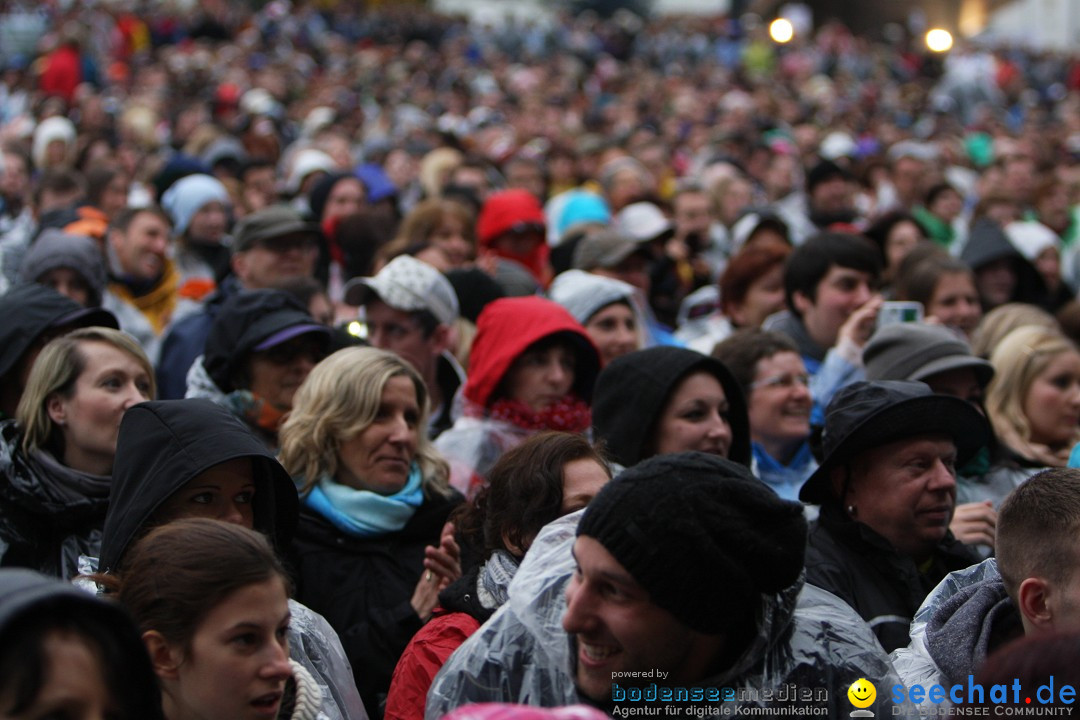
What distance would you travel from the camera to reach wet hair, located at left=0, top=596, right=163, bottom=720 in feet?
Result: 7.25

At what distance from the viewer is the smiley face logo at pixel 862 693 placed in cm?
280

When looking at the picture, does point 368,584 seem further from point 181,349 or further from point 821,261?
point 821,261

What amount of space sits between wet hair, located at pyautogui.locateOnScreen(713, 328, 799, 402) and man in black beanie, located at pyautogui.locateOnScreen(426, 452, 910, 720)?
94.6 inches

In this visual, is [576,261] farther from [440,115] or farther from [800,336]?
[440,115]

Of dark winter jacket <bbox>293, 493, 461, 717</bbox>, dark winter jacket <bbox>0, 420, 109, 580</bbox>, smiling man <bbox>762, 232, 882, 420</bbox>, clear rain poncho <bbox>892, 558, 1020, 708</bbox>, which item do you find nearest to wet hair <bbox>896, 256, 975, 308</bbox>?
smiling man <bbox>762, 232, 882, 420</bbox>

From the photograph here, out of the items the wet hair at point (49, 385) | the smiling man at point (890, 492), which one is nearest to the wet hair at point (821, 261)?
the smiling man at point (890, 492)

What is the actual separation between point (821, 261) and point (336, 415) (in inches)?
117

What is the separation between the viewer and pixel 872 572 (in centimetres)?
392

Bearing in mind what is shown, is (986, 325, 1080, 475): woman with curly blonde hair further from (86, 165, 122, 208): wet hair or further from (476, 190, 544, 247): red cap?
(86, 165, 122, 208): wet hair

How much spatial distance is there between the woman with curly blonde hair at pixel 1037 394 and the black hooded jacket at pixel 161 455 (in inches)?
123

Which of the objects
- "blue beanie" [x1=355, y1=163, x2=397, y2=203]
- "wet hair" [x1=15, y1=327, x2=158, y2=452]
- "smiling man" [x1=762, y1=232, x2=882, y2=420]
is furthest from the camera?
"blue beanie" [x1=355, y1=163, x2=397, y2=203]

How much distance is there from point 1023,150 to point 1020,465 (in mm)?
11083

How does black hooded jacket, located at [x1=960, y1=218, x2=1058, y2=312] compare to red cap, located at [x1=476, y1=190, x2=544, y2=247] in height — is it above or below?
below

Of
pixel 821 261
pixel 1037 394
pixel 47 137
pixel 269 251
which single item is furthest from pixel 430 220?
pixel 47 137
